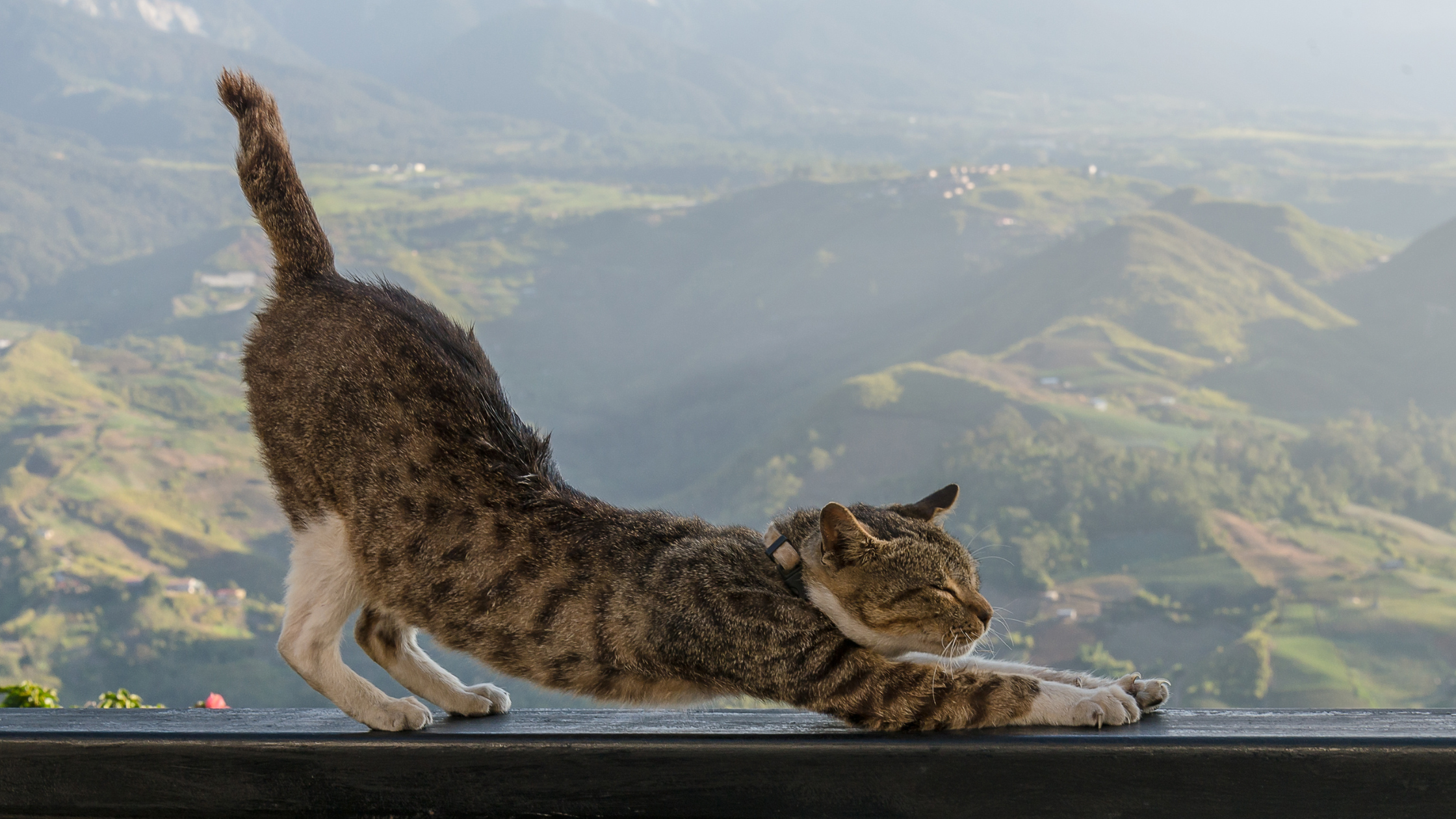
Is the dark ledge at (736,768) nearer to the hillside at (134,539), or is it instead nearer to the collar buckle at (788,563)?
the collar buckle at (788,563)

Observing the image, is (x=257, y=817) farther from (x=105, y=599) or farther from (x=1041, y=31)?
(x=1041, y=31)

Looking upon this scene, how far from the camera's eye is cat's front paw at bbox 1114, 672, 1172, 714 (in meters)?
1.37

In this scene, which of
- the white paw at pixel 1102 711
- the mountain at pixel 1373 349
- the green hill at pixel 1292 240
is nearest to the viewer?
the white paw at pixel 1102 711

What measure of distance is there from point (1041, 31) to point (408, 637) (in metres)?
148

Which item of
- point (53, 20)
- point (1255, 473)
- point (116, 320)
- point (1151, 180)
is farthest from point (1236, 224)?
point (53, 20)

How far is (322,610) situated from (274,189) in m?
0.71

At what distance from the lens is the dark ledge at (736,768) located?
109 cm

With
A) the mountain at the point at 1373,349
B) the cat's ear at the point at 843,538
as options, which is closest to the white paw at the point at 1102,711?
the cat's ear at the point at 843,538

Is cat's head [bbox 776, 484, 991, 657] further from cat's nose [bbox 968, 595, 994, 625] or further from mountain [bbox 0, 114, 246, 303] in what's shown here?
mountain [bbox 0, 114, 246, 303]

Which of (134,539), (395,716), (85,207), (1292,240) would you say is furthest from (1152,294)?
(85,207)

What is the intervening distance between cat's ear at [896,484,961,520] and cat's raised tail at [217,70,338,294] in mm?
1056

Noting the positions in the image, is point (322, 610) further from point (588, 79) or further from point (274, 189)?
point (588, 79)

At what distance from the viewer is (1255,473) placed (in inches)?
1654

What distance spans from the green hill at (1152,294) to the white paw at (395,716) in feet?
192
